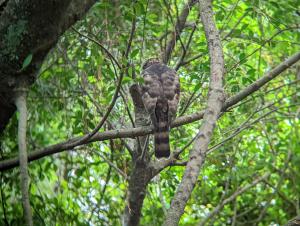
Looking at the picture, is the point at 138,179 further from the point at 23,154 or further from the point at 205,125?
the point at 205,125

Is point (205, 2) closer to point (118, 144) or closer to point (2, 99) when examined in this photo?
point (2, 99)

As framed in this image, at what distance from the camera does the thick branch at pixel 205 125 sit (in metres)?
2.69

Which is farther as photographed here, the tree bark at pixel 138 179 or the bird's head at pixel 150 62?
the bird's head at pixel 150 62

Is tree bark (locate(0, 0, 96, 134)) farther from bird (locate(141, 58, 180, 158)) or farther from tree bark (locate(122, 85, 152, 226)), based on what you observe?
tree bark (locate(122, 85, 152, 226))

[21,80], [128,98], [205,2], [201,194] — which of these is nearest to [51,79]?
[128,98]

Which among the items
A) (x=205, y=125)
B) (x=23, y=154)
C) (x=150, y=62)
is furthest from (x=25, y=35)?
(x=150, y=62)

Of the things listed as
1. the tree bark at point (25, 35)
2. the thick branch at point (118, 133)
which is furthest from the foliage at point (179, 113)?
the tree bark at point (25, 35)

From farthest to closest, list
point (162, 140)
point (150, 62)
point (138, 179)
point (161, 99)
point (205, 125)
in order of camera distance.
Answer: point (150, 62), point (138, 179), point (161, 99), point (162, 140), point (205, 125)

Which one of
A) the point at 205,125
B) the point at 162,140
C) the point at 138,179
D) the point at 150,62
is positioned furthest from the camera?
the point at 150,62

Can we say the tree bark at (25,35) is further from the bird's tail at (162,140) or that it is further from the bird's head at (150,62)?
the bird's head at (150,62)

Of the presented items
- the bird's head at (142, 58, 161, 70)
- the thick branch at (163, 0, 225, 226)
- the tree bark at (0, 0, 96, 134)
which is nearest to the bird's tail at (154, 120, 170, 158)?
the bird's head at (142, 58, 161, 70)

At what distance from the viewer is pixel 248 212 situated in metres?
8.84

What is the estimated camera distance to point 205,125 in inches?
118

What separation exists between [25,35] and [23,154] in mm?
806
